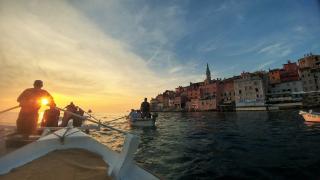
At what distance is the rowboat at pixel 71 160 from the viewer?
12.6ft

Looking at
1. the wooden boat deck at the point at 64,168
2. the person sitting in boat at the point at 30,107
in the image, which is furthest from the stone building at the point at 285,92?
the wooden boat deck at the point at 64,168

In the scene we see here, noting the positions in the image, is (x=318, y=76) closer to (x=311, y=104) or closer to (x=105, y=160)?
(x=311, y=104)

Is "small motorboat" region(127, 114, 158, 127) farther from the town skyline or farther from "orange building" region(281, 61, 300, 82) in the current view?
"orange building" region(281, 61, 300, 82)

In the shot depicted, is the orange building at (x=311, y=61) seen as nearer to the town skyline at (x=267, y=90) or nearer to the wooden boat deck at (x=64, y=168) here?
the town skyline at (x=267, y=90)

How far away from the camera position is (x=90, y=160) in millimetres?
4719

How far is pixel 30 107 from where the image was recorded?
23.3ft

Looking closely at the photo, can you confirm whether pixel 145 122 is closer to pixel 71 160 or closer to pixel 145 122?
pixel 145 122

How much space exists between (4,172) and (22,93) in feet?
12.0

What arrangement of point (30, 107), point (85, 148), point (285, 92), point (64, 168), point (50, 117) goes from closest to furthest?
point (64, 168) < point (85, 148) < point (30, 107) < point (50, 117) < point (285, 92)

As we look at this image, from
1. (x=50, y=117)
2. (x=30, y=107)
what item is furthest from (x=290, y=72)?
(x=30, y=107)

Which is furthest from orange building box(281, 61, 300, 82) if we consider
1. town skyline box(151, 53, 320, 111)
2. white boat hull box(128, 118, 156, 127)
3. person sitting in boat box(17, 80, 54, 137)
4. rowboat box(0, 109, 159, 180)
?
rowboat box(0, 109, 159, 180)

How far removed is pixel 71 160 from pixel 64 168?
476mm

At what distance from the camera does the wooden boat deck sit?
12.2ft

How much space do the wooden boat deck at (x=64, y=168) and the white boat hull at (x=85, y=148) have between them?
161 mm
